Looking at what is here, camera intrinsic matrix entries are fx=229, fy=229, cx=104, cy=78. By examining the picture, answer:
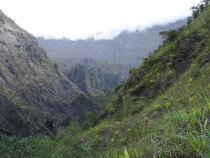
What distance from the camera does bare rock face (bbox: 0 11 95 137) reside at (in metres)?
109

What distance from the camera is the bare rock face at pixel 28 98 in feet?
359

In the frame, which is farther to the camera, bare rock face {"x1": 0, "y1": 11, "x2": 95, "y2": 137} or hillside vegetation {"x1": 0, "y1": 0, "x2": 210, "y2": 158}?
bare rock face {"x1": 0, "y1": 11, "x2": 95, "y2": 137}

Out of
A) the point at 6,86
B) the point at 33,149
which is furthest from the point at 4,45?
the point at 33,149

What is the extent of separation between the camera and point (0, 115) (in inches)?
4117

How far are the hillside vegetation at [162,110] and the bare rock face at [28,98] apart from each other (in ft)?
281

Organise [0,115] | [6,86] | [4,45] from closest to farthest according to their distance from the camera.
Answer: [0,115], [6,86], [4,45]

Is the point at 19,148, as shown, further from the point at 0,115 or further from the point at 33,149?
the point at 0,115

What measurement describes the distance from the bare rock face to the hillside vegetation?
8574 cm

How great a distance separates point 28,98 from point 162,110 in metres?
147

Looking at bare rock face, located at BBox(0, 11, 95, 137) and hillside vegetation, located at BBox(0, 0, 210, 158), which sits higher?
hillside vegetation, located at BBox(0, 0, 210, 158)

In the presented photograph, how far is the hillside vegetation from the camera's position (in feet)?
9.07

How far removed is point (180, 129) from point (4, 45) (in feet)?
601

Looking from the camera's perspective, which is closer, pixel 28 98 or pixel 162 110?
pixel 162 110

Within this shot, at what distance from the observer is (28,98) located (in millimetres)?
148625
